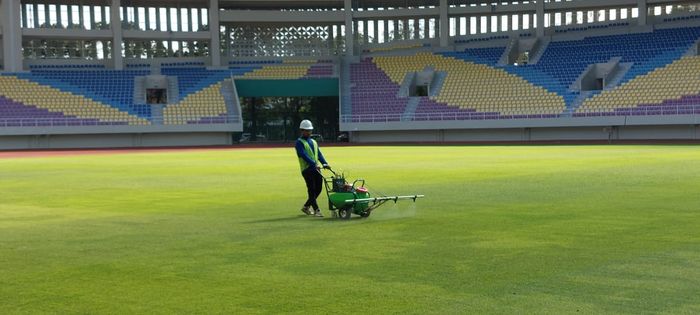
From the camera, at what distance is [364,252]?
927 centimetres

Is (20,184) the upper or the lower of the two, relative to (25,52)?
lower

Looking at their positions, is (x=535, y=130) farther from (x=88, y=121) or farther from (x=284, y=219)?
(x=284, y=219)

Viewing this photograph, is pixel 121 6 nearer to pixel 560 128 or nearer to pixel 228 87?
pixel 228 87

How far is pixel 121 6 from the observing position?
63156mm

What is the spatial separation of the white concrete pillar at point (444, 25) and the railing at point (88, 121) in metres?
19.2

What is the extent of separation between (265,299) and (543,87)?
51337 millimetres

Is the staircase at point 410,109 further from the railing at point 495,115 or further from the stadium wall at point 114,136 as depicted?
the stadium wall at point 114,136

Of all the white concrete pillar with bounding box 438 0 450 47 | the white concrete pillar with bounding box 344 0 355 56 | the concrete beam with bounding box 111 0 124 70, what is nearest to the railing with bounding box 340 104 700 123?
the white concrete pillar with bounding box 344 0 355 56

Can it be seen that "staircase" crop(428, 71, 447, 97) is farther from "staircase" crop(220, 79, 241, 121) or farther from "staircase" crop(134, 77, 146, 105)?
"staircase" crop(134, 77, 146, 105)

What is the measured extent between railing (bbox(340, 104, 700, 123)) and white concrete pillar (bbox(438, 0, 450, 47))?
34.3 ft

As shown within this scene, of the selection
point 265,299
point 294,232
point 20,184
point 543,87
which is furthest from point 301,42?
point 265,299

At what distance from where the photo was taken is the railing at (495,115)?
156ft

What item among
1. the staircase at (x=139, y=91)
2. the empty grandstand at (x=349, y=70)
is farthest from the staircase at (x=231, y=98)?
the staircase at (x=139, y=91)

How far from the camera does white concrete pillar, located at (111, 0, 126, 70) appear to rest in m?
61.5
